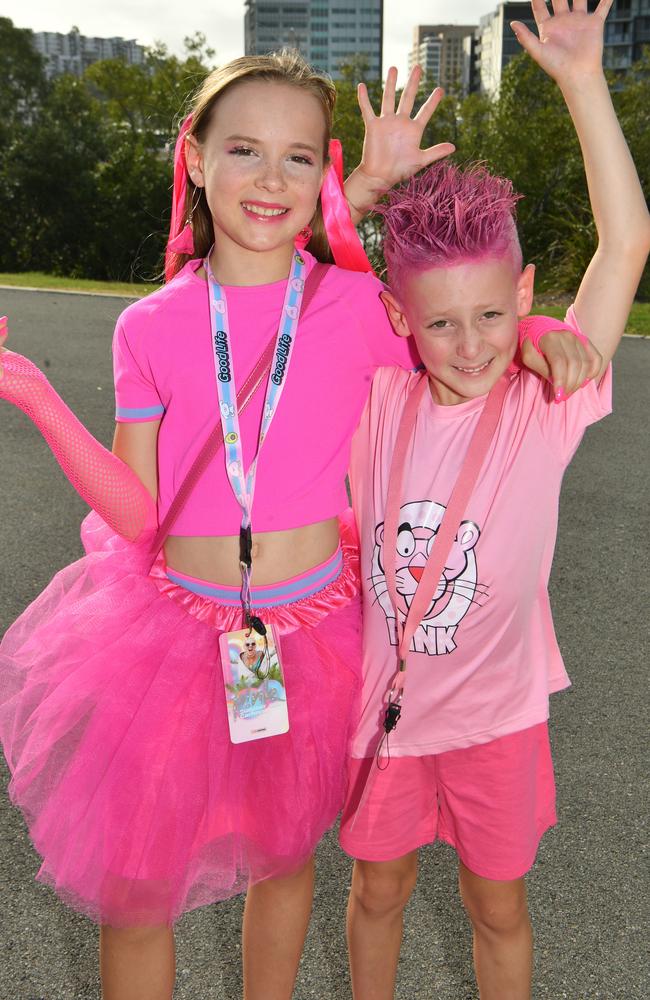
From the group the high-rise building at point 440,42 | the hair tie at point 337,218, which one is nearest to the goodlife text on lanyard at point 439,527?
the hair tie at point 337,218

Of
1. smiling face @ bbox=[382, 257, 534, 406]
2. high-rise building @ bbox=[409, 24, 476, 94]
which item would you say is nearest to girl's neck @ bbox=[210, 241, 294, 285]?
smiling face @ bbox=[382, 257, 534, 406]

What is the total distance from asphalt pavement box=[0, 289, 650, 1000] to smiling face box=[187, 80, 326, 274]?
1.69 metres

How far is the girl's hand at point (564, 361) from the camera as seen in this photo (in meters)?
1.80

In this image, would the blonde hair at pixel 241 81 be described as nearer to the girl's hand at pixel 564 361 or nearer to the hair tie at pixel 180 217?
the hair tie at pixel 180 217

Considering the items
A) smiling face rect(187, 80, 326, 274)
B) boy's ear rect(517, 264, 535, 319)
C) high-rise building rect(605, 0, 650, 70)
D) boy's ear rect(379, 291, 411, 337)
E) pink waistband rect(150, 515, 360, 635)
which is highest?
high-rise building rect(605, 0, 650, 70)

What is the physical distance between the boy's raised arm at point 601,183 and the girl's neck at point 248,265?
1.95ft

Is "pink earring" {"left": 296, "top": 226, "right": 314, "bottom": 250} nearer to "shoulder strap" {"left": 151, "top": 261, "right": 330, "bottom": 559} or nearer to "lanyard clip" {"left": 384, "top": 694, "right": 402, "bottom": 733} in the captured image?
"shoulder strap" {"left": 151, "top": 261, "right": 330, "bottom": 559}

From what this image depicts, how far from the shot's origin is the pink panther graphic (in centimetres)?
195

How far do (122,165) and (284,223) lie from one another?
2070 cm

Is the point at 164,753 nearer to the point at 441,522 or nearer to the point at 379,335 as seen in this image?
the point at 441,522

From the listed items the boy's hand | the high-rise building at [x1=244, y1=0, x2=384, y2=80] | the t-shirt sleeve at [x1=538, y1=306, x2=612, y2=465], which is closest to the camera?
the boy's hand

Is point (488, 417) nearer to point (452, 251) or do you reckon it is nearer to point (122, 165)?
point (452, 251)

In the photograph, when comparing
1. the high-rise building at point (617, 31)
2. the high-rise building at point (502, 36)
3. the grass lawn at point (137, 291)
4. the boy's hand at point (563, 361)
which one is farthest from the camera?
the high-rise building at point (502, 36)

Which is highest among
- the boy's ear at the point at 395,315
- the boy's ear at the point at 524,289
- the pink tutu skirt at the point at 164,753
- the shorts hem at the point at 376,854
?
the boy's ear at the point at 524,289
